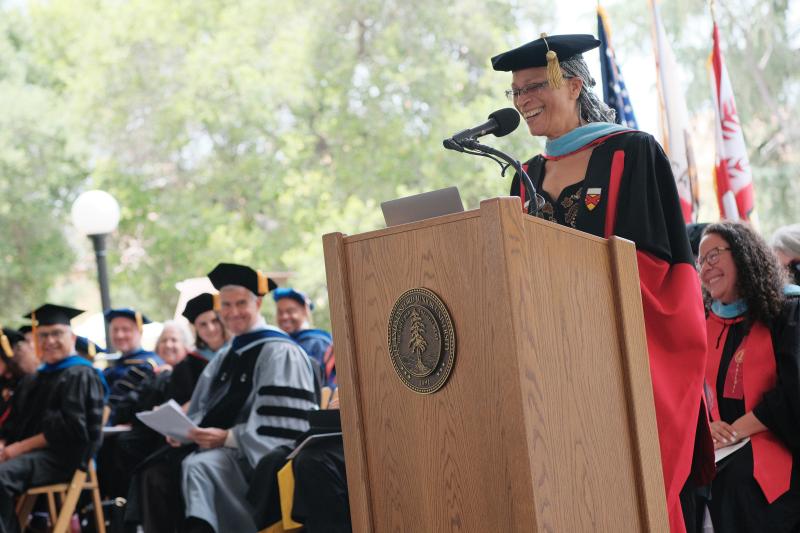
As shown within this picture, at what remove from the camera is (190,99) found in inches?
639

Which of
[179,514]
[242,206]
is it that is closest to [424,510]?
[179,514]

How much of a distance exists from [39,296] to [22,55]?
15.3 feet

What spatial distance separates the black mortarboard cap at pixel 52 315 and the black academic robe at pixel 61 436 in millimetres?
449

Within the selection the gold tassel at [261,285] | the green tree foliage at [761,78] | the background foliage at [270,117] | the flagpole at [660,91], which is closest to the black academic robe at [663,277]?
the gold tassel at [261,285]

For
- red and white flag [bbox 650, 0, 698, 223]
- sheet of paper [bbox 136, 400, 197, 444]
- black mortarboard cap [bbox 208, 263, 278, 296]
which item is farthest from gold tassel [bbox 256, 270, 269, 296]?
red and white flag [bbox 650, 0, 698, 223]

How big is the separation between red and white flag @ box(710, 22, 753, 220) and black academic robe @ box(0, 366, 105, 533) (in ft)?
15.0

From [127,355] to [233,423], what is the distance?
10.8 ft

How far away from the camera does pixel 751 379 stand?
396 cm

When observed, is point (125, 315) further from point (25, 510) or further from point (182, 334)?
point (25, 510)

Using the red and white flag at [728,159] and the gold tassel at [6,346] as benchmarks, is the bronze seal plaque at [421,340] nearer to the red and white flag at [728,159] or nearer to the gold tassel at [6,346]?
the red and white flag at [728,159]

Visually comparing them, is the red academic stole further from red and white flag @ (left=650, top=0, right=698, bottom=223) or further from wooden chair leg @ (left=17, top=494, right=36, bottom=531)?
wooden chair leg @ (left=17, top=494, right=36, bottom=531)

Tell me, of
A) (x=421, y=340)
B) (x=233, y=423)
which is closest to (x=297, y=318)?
(x=233, y=423)

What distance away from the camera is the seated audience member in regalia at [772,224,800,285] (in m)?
4.59

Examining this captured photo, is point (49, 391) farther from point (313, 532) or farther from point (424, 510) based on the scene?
point (424, 510)
